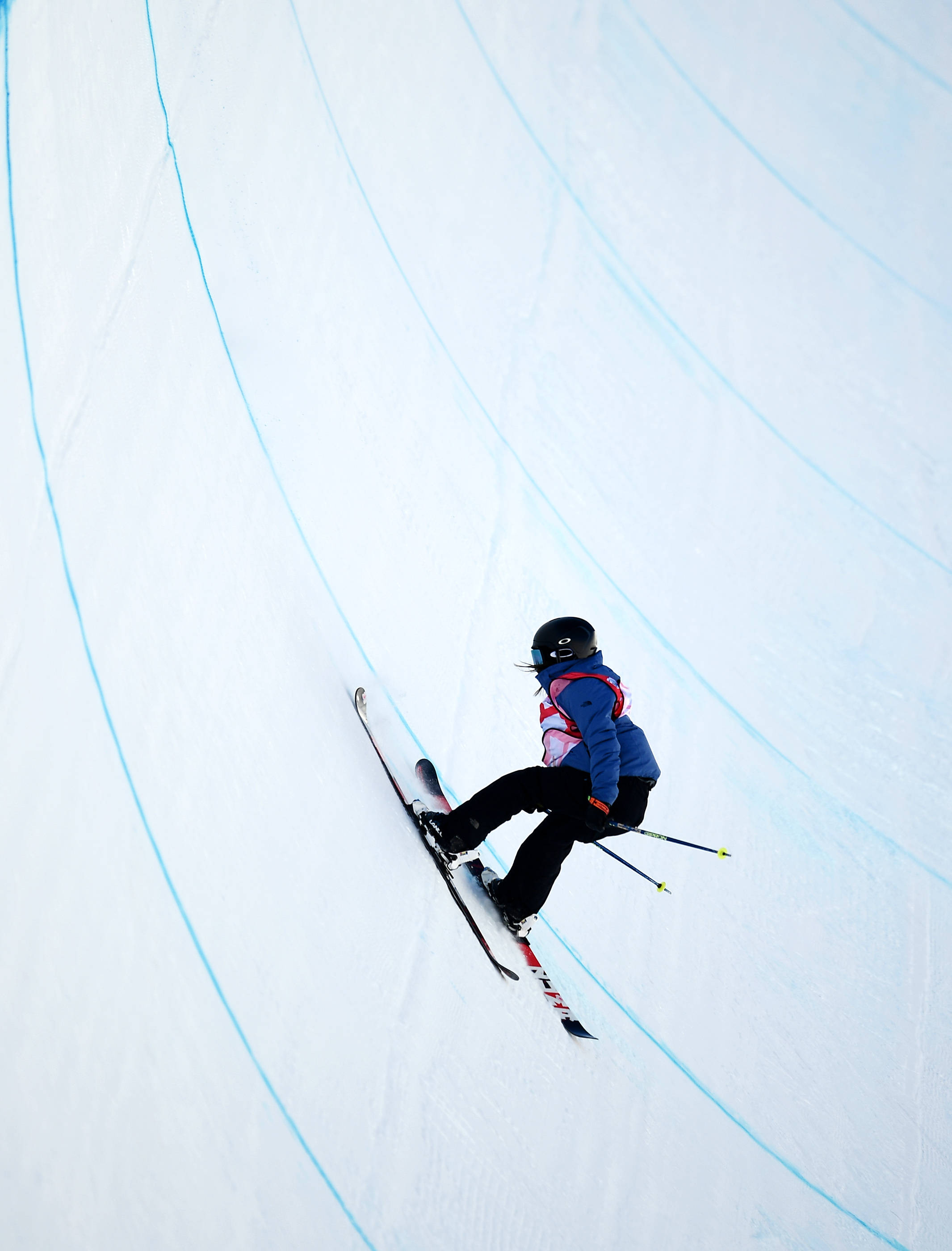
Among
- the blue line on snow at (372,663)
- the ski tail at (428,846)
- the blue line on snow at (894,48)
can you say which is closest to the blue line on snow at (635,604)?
the blue line on snow at (372,663)

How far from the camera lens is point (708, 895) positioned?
4305mm

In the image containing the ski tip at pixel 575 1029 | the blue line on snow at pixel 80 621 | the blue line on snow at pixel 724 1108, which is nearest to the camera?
the blue line on snow at pixel 80 621

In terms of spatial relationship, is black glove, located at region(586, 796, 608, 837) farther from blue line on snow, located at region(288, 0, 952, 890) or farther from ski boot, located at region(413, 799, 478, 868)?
blue line on snow, located at region(288, 0, 952, 890)

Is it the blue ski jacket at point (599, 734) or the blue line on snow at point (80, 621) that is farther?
the blue ski jacket at point (599, 734)

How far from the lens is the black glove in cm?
311

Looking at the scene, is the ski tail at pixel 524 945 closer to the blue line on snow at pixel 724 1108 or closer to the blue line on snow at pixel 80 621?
the blue line on snow at pixel 724 1108

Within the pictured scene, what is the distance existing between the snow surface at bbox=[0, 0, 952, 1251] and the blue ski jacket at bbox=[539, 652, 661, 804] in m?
0.53

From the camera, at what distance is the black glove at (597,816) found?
3111 mm

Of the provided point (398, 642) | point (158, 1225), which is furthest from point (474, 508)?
point (158, 1225)

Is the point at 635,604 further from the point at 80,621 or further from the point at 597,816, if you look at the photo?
the point at 80,621

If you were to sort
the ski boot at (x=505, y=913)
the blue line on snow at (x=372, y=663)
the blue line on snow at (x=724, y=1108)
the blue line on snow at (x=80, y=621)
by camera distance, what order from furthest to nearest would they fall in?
the blue line on snow at (x=724, y=1108)
the ski boot at (x=505, y=913)
the blue line on snow at (x=372, y=663)
the blue line on snow at (x=80, y=621)

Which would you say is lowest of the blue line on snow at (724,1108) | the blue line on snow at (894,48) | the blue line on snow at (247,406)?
the blue line on snow at (724,1108)

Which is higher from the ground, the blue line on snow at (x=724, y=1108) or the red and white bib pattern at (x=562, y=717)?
the red and white bib pattern at (x=562, y=717)

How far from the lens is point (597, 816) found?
A: 10.3 feet
